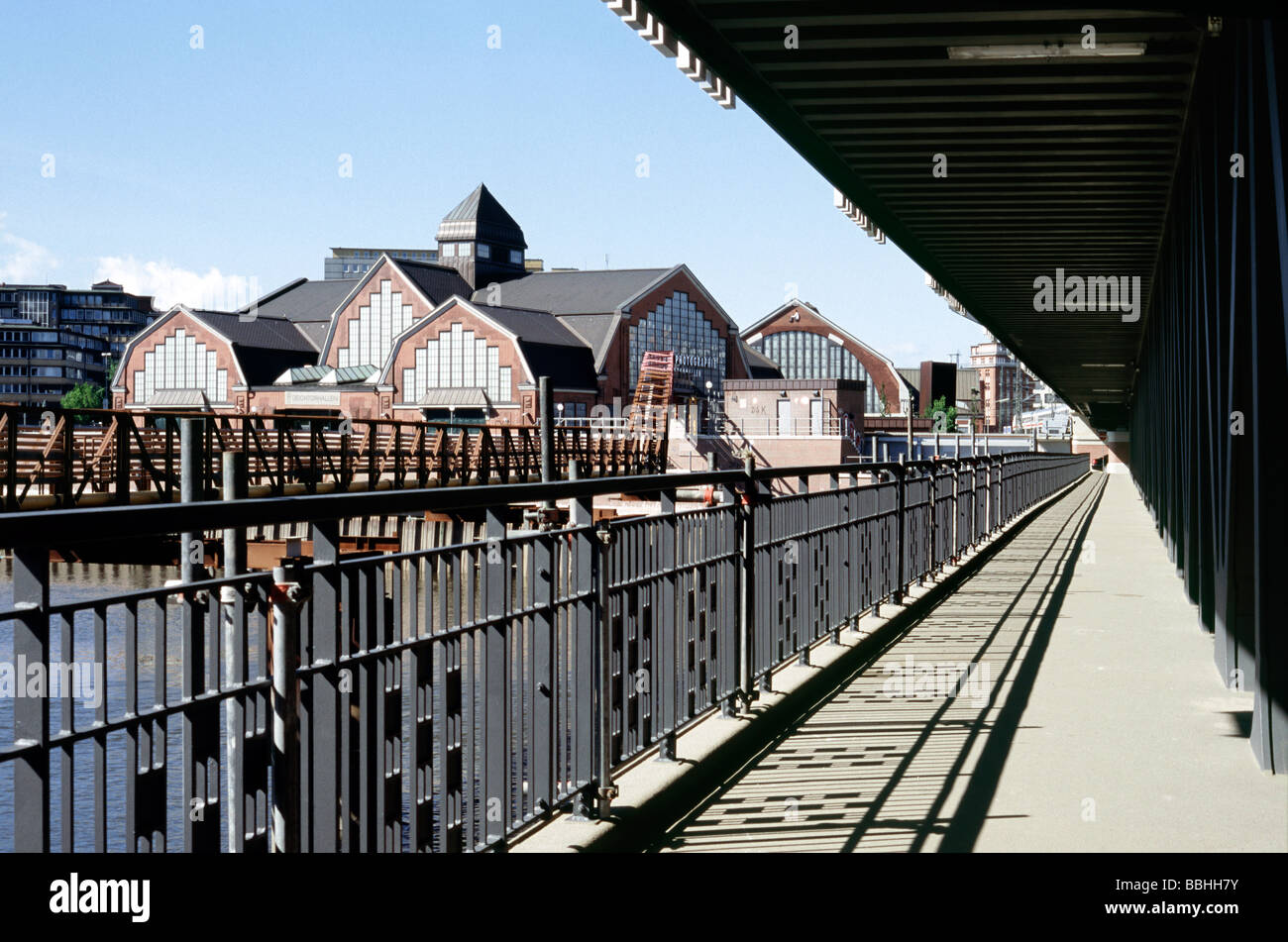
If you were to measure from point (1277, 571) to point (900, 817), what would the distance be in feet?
7.70

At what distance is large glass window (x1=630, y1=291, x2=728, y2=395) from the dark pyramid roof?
2266 centimetres

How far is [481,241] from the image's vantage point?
340ft

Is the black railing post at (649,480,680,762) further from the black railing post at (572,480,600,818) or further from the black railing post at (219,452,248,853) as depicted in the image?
the black railing post at (219,452,248,853)

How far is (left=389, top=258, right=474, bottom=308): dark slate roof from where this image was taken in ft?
285

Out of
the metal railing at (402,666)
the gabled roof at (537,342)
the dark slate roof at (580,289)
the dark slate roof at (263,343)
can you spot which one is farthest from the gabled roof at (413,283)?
the metal railing at (402,666)

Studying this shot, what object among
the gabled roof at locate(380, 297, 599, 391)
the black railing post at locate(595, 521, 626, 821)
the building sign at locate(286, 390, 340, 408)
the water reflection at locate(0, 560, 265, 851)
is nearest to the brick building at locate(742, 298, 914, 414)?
the gabled roof at locate(380, 297, 599, 391)

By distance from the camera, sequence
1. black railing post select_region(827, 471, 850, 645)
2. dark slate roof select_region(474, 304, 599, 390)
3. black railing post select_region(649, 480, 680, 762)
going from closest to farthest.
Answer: black railing post select_region(649, 480, 680, 762) → black railing post select_region(827, 471, 850, 645) → dark slate roof select_region(474, 304, 599, 390)

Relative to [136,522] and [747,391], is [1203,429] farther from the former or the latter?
[747,391]

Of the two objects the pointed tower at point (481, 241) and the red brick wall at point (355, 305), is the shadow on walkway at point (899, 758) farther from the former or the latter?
the pointed tower at point (481, 241)

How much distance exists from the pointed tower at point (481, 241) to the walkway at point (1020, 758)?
9368 cm
